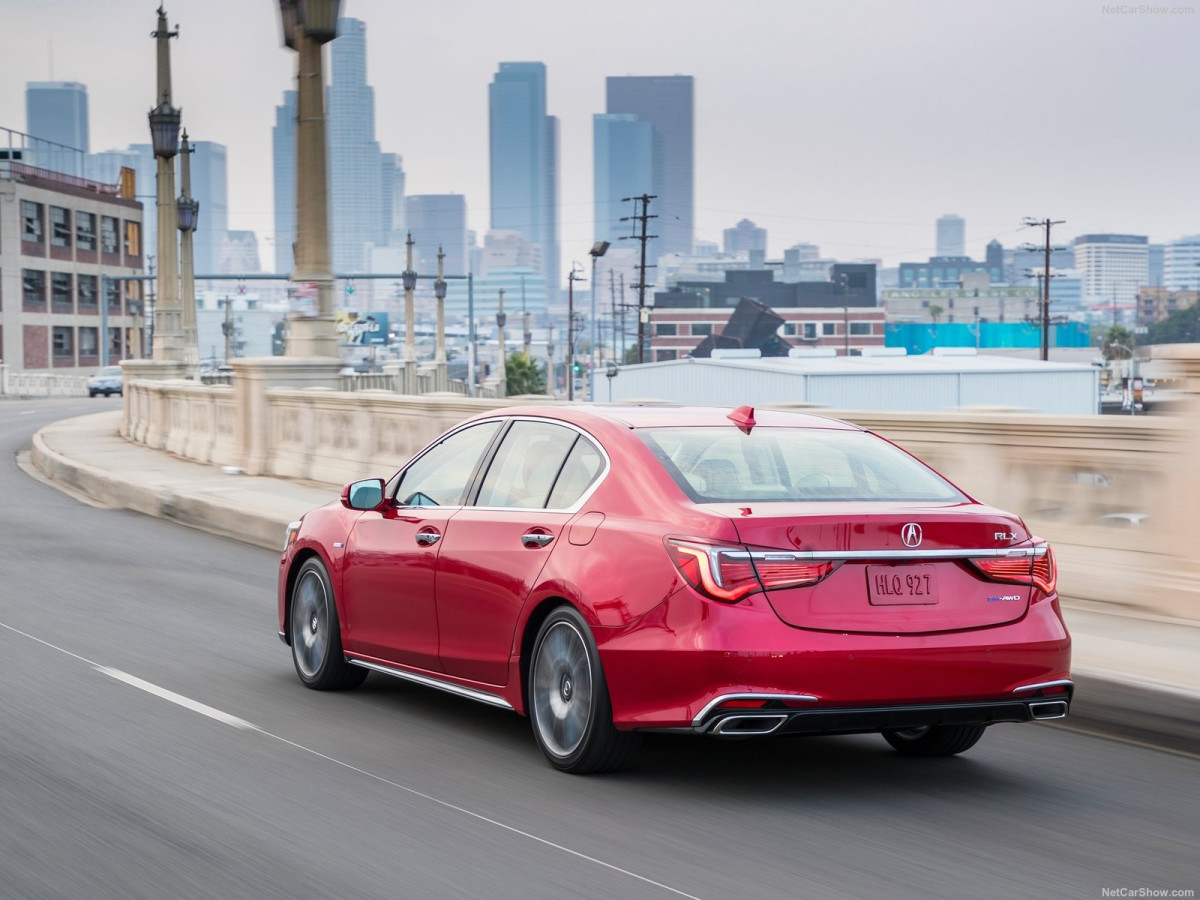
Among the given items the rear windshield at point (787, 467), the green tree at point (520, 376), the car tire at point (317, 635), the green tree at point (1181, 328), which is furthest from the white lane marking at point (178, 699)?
the green tree at point (1181, 328)

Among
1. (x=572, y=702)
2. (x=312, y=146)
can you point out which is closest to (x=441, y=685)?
(x=572, y=702)

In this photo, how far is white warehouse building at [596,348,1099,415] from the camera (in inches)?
2640

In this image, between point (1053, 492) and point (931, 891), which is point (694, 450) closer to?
point (931, 891)

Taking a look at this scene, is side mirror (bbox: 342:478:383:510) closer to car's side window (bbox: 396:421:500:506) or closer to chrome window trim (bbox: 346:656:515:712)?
car's side window (bbox: 396:421:500:506)

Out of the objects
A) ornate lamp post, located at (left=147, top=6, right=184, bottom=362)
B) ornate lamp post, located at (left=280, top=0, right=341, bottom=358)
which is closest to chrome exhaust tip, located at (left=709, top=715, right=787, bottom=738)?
ornate lamp post, located at (left=280, top=0, right=341, bottom=358)

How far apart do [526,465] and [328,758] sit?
1464 mm

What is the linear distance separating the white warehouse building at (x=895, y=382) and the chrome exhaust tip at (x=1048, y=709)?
58106 mm

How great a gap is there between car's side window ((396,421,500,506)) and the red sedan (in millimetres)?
74

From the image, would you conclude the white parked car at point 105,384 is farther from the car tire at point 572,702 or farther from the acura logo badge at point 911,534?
the acura logo badge at point 911,534

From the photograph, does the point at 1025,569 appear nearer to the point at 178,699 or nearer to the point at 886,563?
the point at 886,563

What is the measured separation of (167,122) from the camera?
98.8 feet

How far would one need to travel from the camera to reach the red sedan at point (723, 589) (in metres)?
5.67

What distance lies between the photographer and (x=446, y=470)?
24.6 feet

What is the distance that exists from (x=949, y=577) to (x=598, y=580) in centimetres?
127
